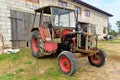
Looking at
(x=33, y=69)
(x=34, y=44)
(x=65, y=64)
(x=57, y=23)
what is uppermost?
(x=57, y=23)

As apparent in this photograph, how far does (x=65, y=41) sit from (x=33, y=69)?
5.55ft

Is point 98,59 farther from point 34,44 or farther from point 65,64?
point 34,44

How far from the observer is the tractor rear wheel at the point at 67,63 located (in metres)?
5.61

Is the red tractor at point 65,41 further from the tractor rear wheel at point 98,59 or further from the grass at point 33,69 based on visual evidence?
the grass at point 33,69

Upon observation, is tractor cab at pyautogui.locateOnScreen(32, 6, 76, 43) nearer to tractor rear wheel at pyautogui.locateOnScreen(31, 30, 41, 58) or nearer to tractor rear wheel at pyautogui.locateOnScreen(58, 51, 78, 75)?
tractor rear wheel at pyautogui.locateOnScreen(31, 30, 41, 58)

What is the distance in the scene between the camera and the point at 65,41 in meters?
6.79

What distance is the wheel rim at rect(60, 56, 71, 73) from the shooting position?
19.2 feet

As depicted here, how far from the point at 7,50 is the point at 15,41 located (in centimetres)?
121

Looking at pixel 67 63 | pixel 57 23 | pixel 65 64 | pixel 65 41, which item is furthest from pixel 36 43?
pixel 67 63

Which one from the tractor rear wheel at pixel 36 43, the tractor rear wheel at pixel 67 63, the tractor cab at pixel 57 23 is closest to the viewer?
the tractor rear wheel at pixel 67 63

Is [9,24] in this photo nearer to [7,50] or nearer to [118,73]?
[7,50]

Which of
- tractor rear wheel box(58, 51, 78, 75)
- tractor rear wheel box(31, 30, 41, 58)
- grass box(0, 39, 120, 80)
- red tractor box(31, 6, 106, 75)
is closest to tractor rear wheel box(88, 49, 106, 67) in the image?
red tractor box(31, 6, 106, 75)

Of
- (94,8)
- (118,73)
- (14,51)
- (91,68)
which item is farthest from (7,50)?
(94,8)

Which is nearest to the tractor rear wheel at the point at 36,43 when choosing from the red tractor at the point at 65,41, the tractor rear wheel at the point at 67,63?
the red tractor at the point at 65,41
